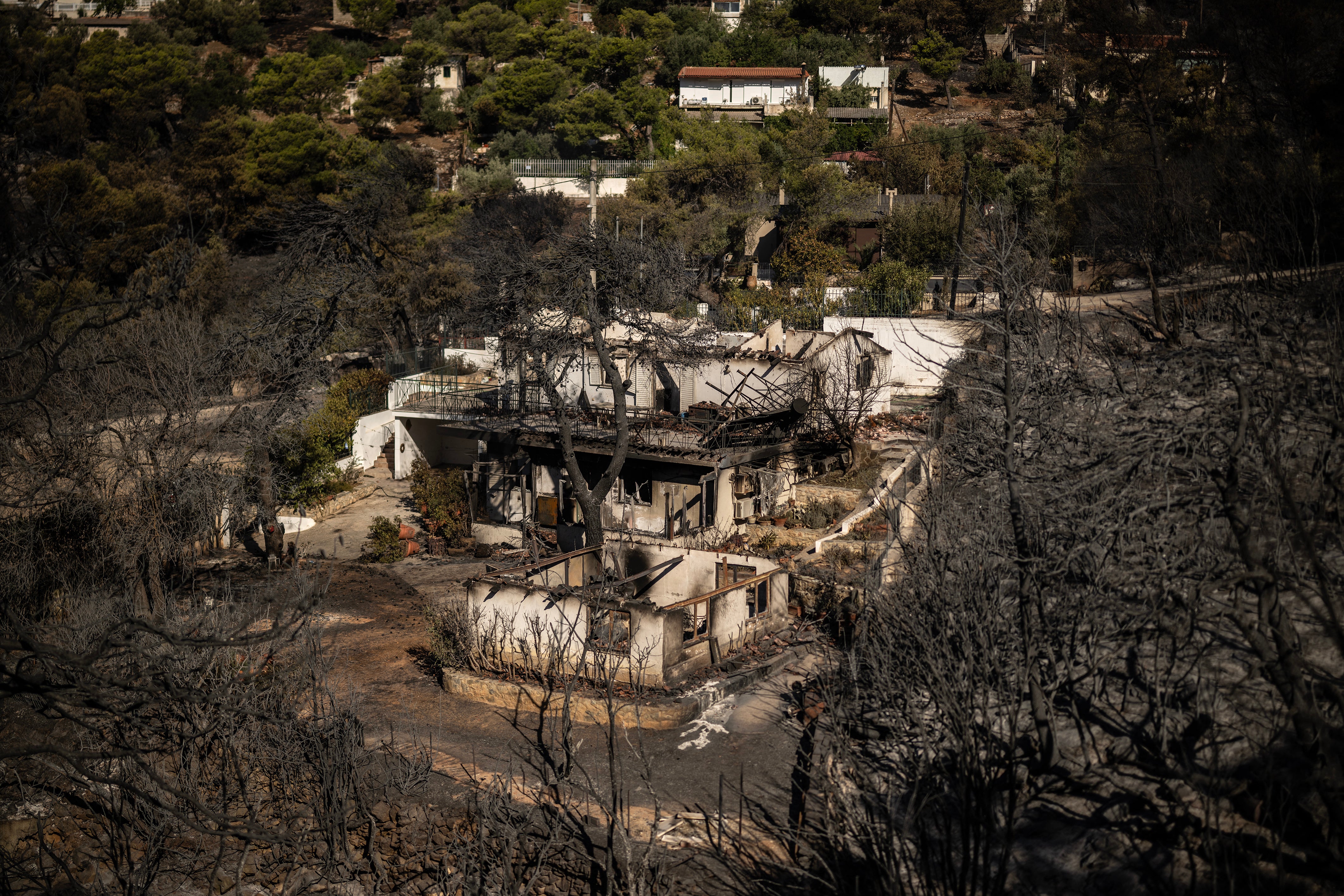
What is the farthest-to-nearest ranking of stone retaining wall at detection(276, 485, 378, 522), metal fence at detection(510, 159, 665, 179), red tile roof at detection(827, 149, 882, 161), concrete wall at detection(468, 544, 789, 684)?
metal fence at detection(510, 159, 665, 179)
red tile roof at detection(827, 149, 882, 161)
stone retaining wall at detection(276, 485, 378, 522)
concrete wall at detection(468, 544, 789, 684)

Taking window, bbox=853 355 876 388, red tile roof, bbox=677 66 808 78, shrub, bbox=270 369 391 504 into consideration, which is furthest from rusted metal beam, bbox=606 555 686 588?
red tile roof, bbox=677 66 808 78

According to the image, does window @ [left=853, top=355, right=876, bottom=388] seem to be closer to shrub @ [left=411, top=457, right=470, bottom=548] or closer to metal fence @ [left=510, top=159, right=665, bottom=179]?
→ shrub @ [left=411, top=457, right=470, bottom=548]

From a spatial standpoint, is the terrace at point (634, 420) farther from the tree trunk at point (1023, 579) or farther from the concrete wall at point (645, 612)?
the tree trunk at point (1023, 579)

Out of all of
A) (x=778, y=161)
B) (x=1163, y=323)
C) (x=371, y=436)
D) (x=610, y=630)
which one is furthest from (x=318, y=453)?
(x=778, y=161)

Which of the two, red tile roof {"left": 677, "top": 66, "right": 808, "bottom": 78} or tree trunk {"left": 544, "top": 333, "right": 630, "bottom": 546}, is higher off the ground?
red tile roof {"left": 677, "top": 66, "right": 808, "bottom": 78}

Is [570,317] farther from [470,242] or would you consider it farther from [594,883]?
[470,242]

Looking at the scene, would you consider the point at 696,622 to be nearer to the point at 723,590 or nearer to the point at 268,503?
the point at 723,590
